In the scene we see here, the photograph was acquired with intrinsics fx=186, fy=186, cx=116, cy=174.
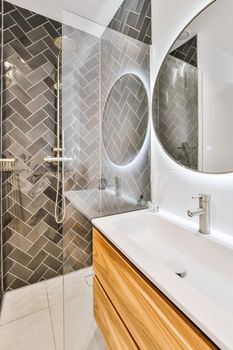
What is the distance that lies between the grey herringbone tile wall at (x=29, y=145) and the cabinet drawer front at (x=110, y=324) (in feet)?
2.34

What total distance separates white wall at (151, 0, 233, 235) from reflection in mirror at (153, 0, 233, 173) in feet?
0.20

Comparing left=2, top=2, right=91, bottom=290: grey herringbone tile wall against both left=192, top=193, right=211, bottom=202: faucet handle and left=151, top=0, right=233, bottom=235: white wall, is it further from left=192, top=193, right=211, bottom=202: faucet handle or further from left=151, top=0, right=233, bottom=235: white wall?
left=192, top=193, right=211, bottom=202: faucet handle

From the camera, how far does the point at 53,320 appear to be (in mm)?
1468

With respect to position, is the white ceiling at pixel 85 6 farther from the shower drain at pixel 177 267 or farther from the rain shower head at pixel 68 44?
the shower drain at pixel 177 267

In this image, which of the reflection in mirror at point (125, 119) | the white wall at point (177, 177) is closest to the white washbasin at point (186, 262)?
the white wall at point (177, 177)

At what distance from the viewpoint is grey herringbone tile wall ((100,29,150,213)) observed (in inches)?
55.1

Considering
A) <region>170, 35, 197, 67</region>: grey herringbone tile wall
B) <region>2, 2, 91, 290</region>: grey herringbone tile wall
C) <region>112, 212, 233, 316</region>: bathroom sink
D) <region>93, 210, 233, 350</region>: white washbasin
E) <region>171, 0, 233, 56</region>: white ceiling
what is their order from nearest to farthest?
<region>93, 210, 233, 350</region>: white washbasin < <region>112, 212, 233, 316</region>: bathroom sink < <region>171, 0, 233, 56</region>: white ceiling < <region>170, 35, 197, 67</region>: grey herringbone tile wall < <region>2, 2, 91, 290</region>: grey herringbone tile wall

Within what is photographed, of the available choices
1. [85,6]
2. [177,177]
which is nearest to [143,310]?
[177,177]

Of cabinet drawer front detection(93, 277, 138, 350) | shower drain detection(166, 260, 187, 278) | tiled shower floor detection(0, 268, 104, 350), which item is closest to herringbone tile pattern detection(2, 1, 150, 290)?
tiled shower floor detection(0, 268, 104, 350)

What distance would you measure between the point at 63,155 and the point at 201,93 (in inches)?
45.2

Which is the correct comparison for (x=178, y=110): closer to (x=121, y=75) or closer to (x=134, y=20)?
(x=121, y=75)

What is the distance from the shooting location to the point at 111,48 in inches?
60.4

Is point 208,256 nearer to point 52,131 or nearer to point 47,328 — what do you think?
point 47,328

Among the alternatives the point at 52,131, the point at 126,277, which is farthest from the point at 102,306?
the point at 52,131
